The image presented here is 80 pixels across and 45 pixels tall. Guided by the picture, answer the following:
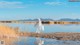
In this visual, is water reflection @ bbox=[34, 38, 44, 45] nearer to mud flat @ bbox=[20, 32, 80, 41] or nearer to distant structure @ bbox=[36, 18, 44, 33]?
mud flat @ bbox=[20, 32, 80, 41]

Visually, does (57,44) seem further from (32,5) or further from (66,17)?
(32,5)

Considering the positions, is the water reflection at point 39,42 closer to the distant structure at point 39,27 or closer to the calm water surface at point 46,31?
the calm water surface at point 46,31

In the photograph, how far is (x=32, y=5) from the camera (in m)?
4.74

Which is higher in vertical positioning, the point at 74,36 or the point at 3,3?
the point at 3,3

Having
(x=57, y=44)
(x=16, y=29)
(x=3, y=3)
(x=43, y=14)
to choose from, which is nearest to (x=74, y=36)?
(x=57, y=44)

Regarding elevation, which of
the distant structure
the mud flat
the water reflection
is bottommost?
the water reflection

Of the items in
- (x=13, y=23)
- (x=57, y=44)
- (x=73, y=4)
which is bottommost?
(x=57, y=44)

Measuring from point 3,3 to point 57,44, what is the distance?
1204mm

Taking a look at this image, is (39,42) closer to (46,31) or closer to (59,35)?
(46,31)

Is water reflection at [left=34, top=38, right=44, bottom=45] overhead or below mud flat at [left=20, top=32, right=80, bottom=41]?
below

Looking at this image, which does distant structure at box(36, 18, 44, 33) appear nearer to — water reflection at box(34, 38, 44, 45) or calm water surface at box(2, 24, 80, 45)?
calm water surface at box(2, 24, 80, 45)

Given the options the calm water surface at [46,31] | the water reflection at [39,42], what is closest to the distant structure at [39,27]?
the calm water surface at [46,31]

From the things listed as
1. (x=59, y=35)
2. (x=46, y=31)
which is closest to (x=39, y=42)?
(x=46, y=31)

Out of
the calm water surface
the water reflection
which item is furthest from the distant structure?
the water reflection
